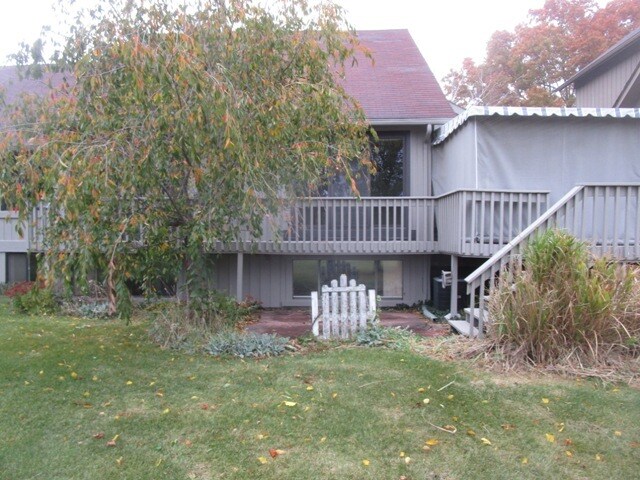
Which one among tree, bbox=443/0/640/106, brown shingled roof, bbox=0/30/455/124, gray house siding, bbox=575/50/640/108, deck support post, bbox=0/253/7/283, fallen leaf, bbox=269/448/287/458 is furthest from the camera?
tree, bbox=443/0/640/106

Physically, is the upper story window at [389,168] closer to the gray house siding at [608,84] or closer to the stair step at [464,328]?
the stair step at [464,328]

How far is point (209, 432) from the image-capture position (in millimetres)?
4477

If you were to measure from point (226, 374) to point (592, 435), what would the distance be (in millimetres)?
3387

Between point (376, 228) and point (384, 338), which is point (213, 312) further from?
point (376, 228)

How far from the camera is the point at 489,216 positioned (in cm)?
855

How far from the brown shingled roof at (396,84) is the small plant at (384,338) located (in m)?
4.48

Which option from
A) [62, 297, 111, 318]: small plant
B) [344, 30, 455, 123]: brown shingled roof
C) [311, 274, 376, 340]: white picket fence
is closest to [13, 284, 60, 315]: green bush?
[62, 297, 111, 318]: small plant

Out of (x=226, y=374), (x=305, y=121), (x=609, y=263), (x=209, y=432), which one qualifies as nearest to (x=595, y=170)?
(x=609, y=263)

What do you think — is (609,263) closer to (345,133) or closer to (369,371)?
(369,371)

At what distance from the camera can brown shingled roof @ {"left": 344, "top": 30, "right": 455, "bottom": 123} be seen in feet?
34.7

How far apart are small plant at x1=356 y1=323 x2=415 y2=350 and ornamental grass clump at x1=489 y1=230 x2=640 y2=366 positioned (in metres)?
1.19

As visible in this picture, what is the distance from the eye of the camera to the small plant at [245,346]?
21.8 feet

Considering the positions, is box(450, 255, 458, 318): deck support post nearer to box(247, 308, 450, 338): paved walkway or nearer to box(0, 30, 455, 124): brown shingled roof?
box(247, 308, 450, 338): paved walkway

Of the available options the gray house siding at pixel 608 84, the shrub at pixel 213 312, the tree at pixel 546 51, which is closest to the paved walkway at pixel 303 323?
the shrub at pixel 213 312
